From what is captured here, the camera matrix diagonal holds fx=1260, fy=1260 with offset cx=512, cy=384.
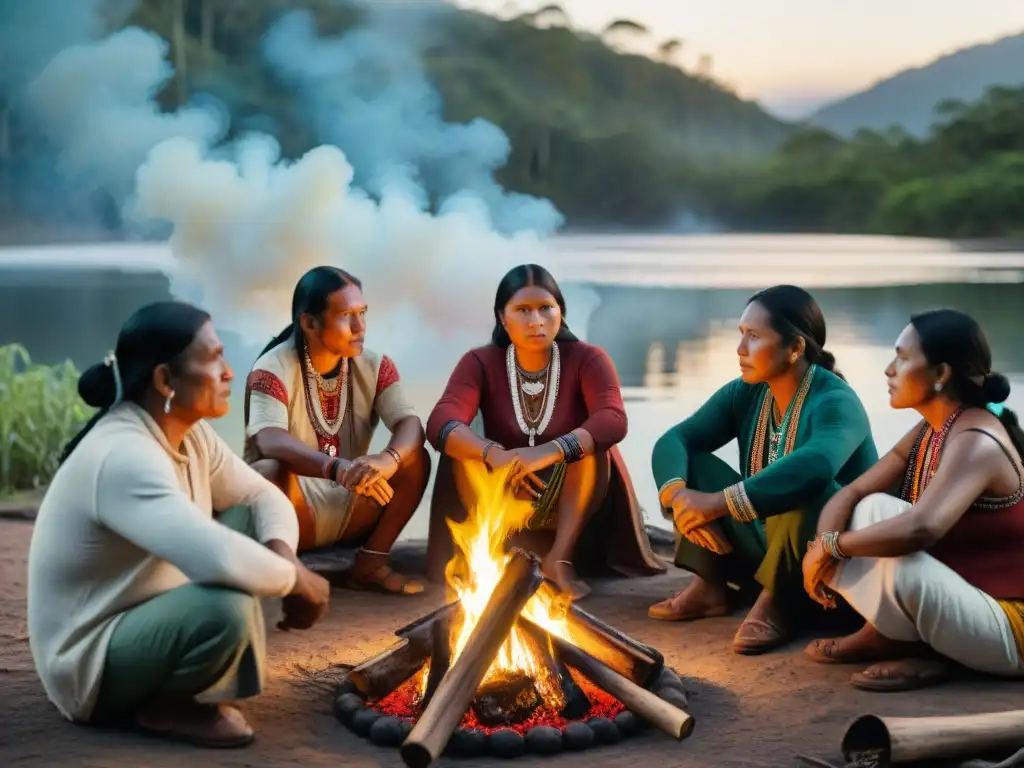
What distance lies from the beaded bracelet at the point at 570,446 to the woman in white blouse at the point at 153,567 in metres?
1.72

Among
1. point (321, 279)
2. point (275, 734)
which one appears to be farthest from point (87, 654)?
point (321, 279)

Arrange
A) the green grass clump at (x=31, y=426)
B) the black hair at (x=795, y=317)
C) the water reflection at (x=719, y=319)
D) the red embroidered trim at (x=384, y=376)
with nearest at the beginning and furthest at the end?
the black hair at (x=795, y=317), the red embroidered trim at (x=384, y=376), the green grass clump at (x=31, y=426), the water reflection at (x=719, y=319)

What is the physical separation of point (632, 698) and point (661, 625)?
1300 millimetres

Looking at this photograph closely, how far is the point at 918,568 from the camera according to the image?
416cm

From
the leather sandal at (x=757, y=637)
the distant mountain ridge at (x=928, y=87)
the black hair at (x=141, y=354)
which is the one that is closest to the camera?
the black hair at (x=141, y=354)

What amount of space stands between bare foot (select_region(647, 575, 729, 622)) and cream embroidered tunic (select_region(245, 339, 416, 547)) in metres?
1.42

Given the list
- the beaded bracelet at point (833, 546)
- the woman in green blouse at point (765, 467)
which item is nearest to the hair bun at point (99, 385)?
the woman in green blouse at point (765, 467)

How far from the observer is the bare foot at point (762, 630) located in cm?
→ 472

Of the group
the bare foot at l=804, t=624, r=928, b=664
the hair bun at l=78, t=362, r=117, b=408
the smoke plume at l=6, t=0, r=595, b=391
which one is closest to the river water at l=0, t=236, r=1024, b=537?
the smoke plume at l=6, t=0, r=595, b=391

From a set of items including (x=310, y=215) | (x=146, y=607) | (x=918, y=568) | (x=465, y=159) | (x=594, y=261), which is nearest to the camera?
(x=146, y=607)

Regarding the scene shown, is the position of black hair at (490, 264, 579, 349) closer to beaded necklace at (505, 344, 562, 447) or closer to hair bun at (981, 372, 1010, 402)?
beaded necklace at (505, 344, 562, 447)

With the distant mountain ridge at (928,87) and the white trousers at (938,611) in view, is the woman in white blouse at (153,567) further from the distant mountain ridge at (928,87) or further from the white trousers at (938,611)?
the distant mountain ridge at (928,87)

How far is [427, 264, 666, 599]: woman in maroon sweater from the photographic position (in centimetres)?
536

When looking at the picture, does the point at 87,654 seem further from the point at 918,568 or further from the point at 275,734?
the point at 918,568
